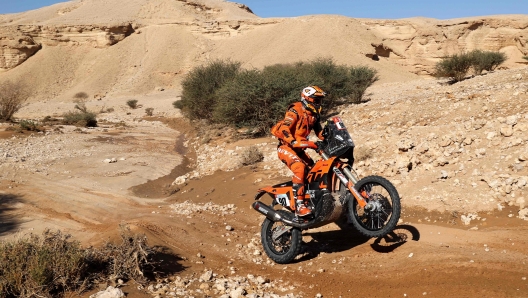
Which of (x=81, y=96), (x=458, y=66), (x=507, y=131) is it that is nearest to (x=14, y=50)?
(x=81, y=96)

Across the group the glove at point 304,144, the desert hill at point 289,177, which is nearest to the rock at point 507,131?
the desert hill at point 289,177

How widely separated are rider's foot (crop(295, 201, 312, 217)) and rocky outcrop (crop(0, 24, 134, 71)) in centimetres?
6870

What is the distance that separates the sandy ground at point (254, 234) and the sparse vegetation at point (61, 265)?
1.15ft

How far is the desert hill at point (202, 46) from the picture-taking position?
48.9 metres

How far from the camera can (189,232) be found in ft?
21.5

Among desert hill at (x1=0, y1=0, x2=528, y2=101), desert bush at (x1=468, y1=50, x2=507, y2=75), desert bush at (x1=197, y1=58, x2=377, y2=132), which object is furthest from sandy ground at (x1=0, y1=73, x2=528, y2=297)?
desert hill at (x1=0, y1=0, x2=528, y2=101)

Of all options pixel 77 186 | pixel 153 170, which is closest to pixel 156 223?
pixel 77 186

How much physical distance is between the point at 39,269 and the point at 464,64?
28.7 metres

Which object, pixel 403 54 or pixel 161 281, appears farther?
pixel 403 54

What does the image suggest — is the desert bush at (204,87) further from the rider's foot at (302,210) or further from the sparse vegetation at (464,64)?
the rider's foot at (302,210)

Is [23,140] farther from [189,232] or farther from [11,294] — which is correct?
[11,294]

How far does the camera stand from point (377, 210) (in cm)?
474

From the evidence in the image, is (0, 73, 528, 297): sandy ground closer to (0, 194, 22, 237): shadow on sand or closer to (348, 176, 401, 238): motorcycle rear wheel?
(0, 194, 22, 237): shadow on sand

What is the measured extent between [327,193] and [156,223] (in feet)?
9.82
